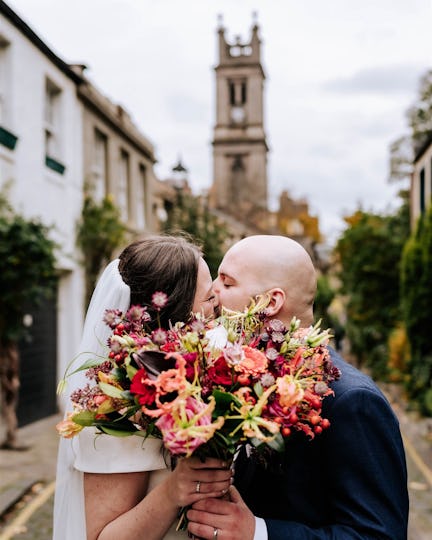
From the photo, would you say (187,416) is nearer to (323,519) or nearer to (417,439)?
(323,519)

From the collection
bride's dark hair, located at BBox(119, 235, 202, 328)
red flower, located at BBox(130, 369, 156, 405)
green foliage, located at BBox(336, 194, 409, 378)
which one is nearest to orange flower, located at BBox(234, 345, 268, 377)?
red flower, located at BBox(130, 369, 156, 405)

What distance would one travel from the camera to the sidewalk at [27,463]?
7.74 m

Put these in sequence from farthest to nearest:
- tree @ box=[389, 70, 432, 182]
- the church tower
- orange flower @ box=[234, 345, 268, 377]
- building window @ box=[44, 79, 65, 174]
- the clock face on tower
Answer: the clock face on tower
the church tower
tree @ box=[389, 70, 432, 182]
building window @ box=[44, 79, 65, 174]
orange flower @ box=[234, 345, 268, 377]

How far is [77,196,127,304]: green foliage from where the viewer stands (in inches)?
582

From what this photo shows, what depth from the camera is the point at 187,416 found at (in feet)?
5.79

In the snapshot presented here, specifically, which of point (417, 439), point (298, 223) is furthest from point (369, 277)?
point (298, 223)

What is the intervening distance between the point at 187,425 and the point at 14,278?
26.9ft

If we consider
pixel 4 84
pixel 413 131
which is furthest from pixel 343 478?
pixel 413 131

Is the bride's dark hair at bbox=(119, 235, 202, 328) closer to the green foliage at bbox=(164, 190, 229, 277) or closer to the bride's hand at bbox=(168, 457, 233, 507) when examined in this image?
the bride's hand at bbox=(168, 457, 233, 507)

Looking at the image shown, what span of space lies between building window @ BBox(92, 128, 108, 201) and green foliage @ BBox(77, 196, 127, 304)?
3.16 feet

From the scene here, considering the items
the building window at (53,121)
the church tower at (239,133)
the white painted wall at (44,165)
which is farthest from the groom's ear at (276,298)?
the church tower at (239,133)

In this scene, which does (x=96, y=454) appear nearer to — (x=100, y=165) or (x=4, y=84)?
(x=4, y=84)

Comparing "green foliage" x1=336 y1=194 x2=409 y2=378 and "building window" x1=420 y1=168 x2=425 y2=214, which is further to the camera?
"green foliage" x1=336 y1=194 x2=409 y2=378

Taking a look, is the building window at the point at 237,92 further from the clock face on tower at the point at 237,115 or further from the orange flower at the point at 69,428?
the orange flower at the point at 69,428
